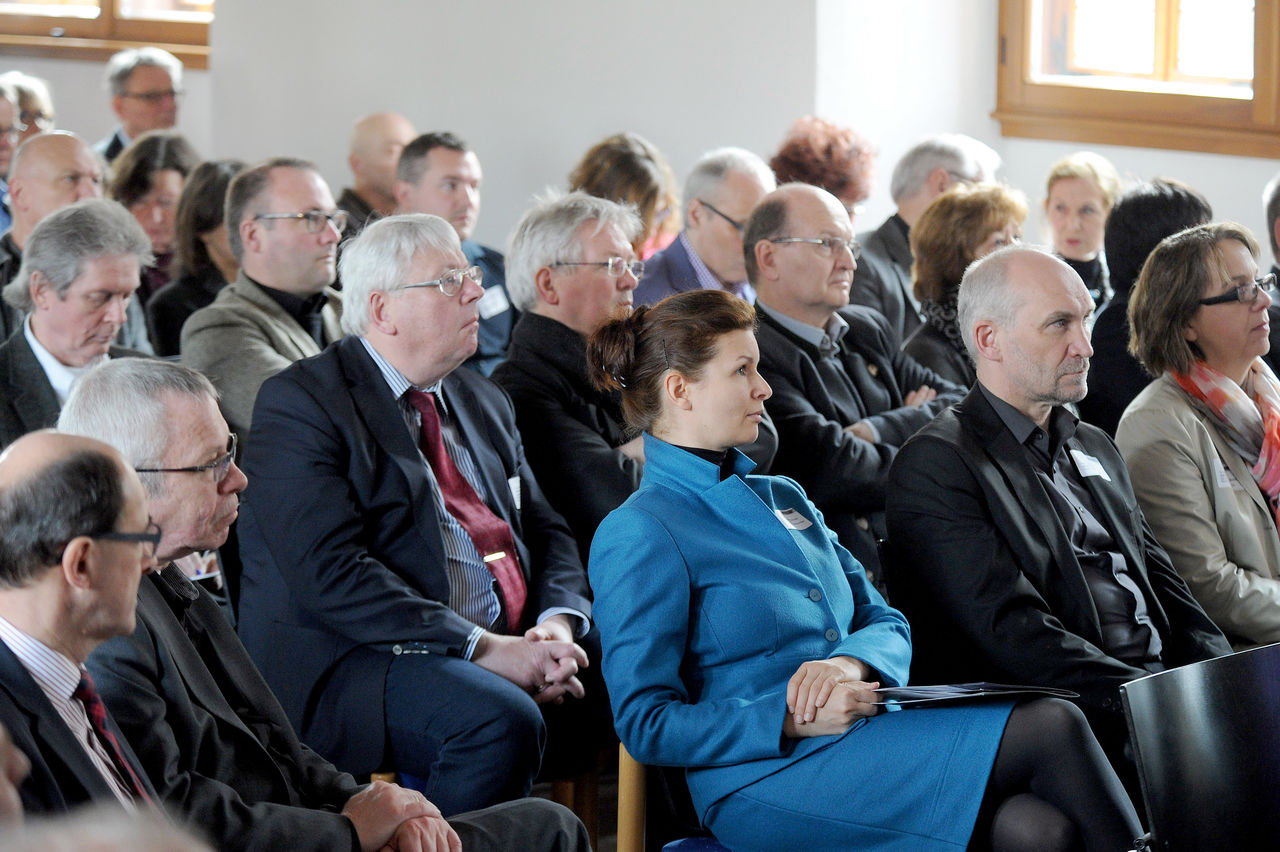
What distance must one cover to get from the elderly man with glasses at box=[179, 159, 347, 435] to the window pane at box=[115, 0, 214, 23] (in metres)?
3.69

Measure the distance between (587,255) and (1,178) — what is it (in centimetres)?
340

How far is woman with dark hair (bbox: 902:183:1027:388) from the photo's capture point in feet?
12.8

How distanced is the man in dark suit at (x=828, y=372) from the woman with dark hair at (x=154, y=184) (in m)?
2.34

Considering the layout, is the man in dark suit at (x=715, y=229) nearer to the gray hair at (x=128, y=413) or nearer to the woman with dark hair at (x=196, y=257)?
the woman with dark hair at (x=196, y=257)

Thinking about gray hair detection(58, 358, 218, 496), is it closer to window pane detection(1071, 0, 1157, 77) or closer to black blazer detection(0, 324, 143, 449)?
black blazer detection(0, 324, 143, 449)

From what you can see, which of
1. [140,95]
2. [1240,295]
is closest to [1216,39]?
[1240,295]

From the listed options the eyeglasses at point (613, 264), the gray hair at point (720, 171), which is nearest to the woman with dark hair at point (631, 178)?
the gray hair at point (720, 171)

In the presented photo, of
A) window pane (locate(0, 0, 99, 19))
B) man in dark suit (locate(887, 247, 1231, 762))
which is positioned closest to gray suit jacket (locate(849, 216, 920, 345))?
man in dark suit (locate(887, 247, 1231, 762))

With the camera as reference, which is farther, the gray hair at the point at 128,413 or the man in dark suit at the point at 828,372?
the man in dark suit at the point at 828,372

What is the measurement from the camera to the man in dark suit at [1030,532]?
2.47 metres

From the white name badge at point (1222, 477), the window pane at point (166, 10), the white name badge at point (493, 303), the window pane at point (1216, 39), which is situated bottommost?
the white name badge at point (1222, 477)

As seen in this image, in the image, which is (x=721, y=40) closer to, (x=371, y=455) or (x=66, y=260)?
(x=66, y=260)

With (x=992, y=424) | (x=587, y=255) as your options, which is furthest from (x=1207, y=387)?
(x=587, y=255)

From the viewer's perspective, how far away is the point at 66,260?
10.7 feet
